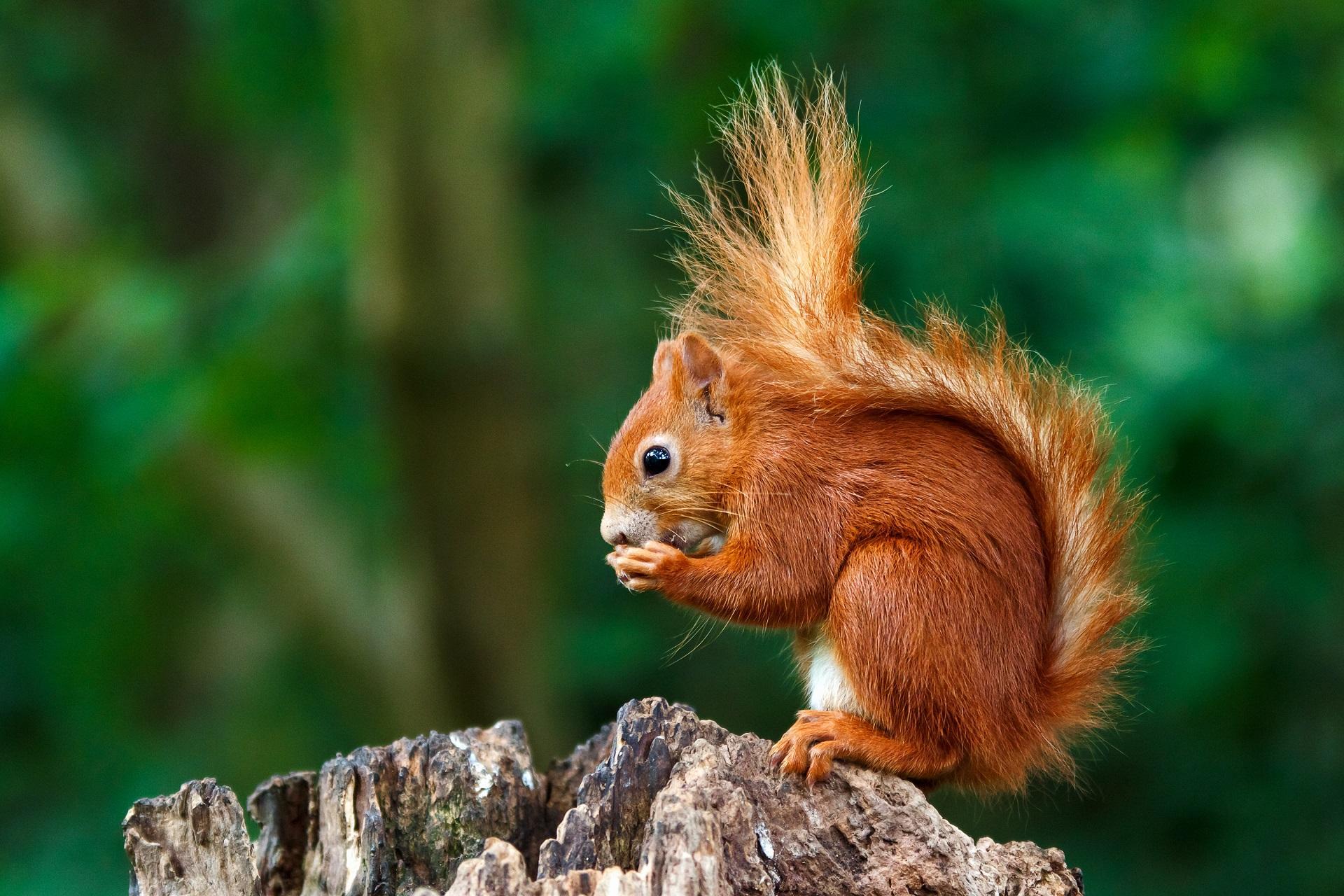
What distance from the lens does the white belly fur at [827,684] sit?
1989mm

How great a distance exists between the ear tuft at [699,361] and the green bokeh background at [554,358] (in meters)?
1.10

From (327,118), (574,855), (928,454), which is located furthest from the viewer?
(327,118)

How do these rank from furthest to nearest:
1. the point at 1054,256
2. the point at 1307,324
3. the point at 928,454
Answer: the point at 1307,324 < the point at 1054,256 < the point at 928,454

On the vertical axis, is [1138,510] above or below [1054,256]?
below

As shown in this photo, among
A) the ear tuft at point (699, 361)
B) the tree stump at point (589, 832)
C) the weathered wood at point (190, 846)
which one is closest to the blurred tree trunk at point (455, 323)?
the ear tuft at point (699, 361)

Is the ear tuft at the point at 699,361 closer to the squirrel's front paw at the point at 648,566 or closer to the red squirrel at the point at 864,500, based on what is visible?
the red squirrel at the point at 864,500

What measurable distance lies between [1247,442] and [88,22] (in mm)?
4650

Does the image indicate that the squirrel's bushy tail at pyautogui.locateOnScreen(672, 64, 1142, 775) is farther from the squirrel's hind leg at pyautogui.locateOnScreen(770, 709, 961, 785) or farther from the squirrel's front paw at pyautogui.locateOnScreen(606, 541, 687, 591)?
the squirrel's front paw at pyautogui.locateOnScreen(606, 541, 687, 591)

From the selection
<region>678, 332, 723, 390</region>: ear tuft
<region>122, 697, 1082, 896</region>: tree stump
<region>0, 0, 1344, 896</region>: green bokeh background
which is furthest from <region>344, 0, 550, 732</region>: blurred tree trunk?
<region>122, 697, 1082, 896</region>: tree stump

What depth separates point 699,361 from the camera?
2.18 m

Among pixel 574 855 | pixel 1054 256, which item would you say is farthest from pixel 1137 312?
pixel 574 855

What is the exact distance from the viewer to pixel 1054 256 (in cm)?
366

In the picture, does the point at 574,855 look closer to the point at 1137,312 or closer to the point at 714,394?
the point at 714,394

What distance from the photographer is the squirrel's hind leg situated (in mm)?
1857
